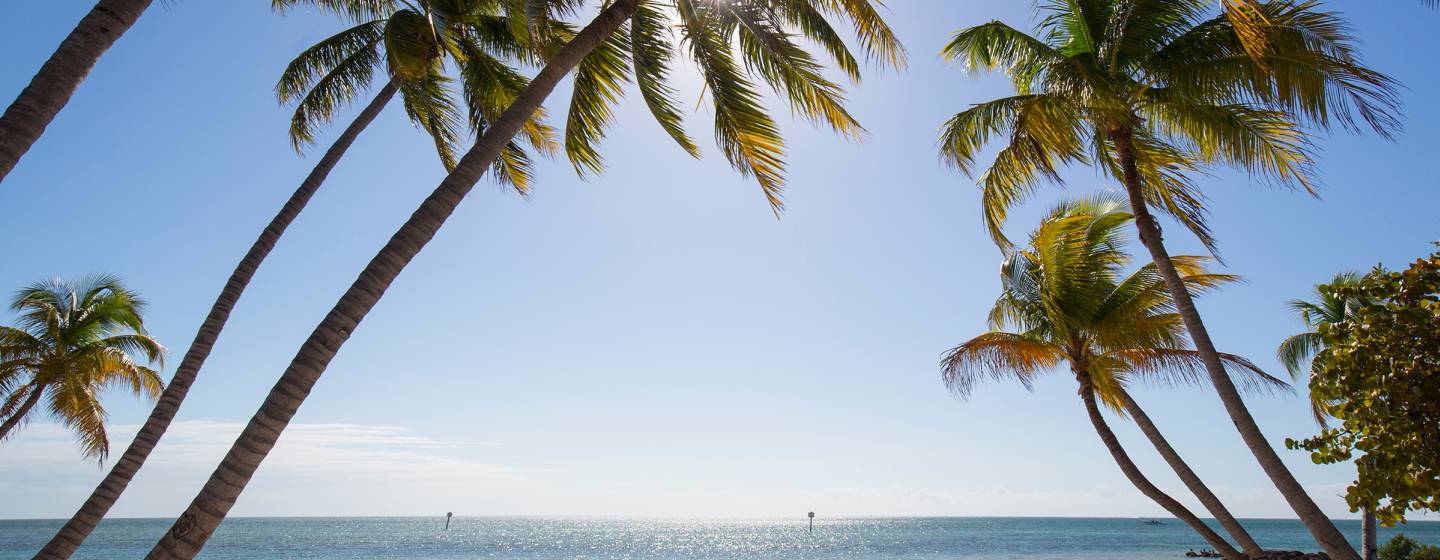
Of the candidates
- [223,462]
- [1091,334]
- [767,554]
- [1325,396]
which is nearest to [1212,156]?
[1091,334]

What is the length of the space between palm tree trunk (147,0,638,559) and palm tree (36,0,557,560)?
6.07ft

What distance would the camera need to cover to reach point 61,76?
3682 millimetres

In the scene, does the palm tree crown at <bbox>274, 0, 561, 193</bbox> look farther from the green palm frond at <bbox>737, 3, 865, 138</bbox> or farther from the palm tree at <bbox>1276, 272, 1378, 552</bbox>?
the palm tree at <bbox>1276, 272, 1378, 552</bbox>

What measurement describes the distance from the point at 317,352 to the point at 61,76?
1690 millimetres

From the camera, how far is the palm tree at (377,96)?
6.64 metres

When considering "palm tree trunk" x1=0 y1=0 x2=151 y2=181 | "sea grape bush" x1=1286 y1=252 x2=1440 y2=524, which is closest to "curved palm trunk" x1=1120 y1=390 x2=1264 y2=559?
"sea grape bush" x1=1286 y1=252 x2=1440 y2=524

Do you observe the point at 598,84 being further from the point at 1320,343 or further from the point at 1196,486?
the point at 1320,343

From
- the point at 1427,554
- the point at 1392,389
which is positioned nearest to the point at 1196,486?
the point at 1392,389

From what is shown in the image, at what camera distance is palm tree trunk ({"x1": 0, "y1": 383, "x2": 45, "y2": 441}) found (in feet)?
47.1

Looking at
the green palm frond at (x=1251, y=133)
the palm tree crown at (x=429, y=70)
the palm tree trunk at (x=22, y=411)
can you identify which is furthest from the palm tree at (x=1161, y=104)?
the palm tree trunk at (x=22, y=411)

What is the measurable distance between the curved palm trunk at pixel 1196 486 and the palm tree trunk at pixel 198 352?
33.9 ft

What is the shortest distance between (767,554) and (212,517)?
5198 centimetres

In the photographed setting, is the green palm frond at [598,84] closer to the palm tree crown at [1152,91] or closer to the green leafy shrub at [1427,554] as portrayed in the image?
the palm tree crown at [1152,91]

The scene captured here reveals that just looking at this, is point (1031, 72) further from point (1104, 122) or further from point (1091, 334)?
point (1091, 334)
